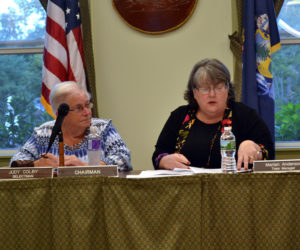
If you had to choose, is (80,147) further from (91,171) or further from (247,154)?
(247,154)

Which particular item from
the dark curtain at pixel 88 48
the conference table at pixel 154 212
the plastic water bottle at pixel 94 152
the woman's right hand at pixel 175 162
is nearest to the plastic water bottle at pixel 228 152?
the woman's right hand at pixel 175 162

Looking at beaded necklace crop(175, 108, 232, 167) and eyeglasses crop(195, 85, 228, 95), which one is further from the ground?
eyeglasses crop(195, 85, 228, 95)

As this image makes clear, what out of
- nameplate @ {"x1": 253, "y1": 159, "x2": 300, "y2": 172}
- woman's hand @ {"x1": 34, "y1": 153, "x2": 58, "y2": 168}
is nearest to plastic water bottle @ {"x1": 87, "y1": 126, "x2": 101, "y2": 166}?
woman's hand @ {"x1": 34, "y1": 153, "x2": 58, "y2": 168}

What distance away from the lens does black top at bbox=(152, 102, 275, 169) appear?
217 centimetres

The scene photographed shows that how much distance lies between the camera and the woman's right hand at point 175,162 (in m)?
1.95

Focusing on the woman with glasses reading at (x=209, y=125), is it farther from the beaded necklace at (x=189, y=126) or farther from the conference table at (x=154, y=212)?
the conference table at (x=154, y=212)

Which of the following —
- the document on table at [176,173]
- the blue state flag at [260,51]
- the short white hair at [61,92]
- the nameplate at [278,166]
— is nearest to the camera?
the nameplate at [278,166]

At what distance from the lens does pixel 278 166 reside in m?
1.46

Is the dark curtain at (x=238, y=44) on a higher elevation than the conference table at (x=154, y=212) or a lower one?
higher

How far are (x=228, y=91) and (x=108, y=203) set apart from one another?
1.25m

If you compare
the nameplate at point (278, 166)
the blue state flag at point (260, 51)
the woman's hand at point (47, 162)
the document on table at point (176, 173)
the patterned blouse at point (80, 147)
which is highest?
the blue state flag at point (260, 51)

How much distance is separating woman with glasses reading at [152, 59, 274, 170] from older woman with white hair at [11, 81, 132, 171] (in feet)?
0.86

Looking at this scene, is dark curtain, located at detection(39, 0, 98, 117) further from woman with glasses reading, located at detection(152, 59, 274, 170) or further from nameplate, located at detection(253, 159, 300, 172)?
nameplate, located at detection(253, 159, 300, 172)

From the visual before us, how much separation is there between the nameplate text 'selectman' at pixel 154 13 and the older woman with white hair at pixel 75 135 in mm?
1366
